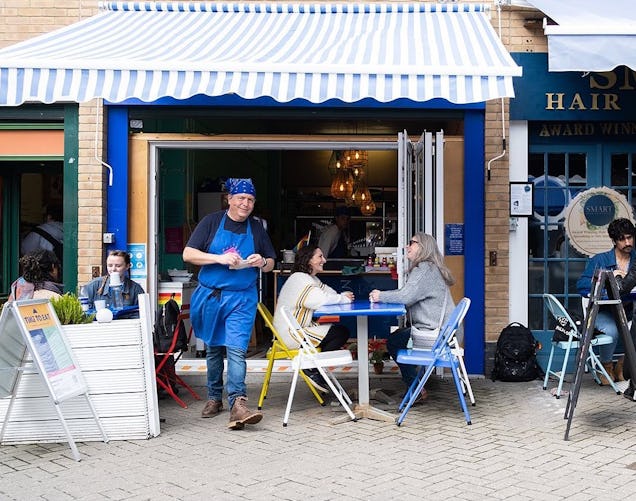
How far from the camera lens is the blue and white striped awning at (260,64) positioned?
18.6 ft

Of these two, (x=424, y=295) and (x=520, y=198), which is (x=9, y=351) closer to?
(x=424, y=295)

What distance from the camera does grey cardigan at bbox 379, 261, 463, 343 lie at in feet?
20.7

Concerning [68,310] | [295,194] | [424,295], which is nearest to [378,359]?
[424,295]

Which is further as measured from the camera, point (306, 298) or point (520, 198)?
point (520, 198)

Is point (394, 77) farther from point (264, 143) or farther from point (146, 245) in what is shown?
point (146, 245)

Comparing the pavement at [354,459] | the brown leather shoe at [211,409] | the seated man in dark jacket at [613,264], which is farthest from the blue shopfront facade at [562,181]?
the brown leather shoe at [211,409]

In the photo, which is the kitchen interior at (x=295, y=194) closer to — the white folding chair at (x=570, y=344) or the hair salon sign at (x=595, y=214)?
the hair salon sign at (x=595, y=214)

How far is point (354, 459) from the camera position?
5078mm

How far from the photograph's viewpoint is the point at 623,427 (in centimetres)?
591

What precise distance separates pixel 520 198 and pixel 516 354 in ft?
5.05

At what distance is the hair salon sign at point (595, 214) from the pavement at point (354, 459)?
1943 mm

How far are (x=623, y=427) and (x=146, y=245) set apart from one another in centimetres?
464

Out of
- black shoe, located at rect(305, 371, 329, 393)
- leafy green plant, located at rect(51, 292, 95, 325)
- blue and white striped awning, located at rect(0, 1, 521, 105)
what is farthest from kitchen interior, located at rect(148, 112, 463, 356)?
leafy green plant, located at rect(51, 292, 95, 325)

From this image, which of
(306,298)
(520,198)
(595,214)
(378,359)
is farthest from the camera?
(595,214)
